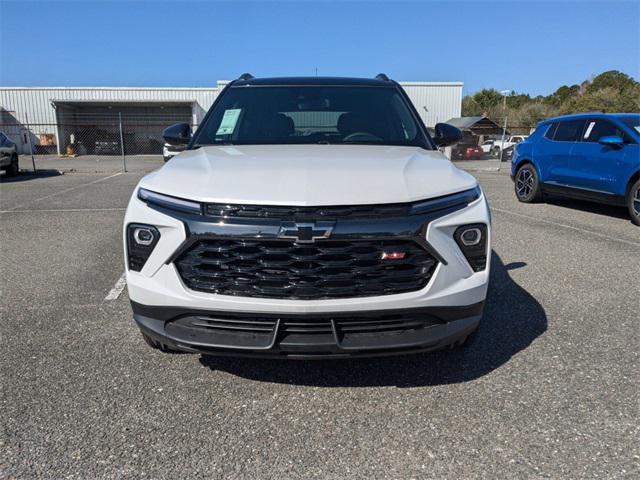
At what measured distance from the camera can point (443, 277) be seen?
2344 mm

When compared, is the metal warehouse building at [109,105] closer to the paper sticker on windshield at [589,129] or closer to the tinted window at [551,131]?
the tinted window at [551,131]

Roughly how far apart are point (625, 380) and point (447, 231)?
4.87 feet

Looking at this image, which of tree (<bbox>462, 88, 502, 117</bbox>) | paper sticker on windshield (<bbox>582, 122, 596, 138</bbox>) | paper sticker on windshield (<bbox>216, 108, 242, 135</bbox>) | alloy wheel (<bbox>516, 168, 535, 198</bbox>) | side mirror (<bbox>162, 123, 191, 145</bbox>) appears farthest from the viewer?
tree (<bbox>462, 88, 502, 117</bbox>)

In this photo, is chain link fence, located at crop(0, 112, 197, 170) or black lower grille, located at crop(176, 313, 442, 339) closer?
black lower grille, located at crop(176, 313, 442, 339)

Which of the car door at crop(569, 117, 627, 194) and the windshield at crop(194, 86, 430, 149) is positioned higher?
the windshield at crop(194, 86, 430, 149)

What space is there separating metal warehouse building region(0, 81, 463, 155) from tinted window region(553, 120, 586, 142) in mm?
29306

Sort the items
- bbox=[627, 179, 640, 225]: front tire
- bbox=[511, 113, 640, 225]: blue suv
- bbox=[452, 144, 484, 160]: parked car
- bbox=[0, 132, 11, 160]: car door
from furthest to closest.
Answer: bbox=[452, 144, 484, 160]: parked car
bbox=[0, 132, 11, 160]: car door
bbox=[511, 113, 640, 225]: blue suv
bbox=[627, 179, 640, 225]: front tire

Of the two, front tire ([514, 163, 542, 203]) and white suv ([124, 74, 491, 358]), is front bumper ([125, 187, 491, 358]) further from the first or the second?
front tire ([514, 163, 542, 203])

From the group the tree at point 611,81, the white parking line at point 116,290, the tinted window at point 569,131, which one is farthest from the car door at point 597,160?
the tree at point 611,81

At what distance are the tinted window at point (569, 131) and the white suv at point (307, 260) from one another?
6.91 meters

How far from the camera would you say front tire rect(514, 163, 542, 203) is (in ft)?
30.3

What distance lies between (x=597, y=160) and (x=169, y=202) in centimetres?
756

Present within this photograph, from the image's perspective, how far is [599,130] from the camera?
7.86 metres

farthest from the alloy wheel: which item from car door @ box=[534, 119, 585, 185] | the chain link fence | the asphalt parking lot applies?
the chain link fence
